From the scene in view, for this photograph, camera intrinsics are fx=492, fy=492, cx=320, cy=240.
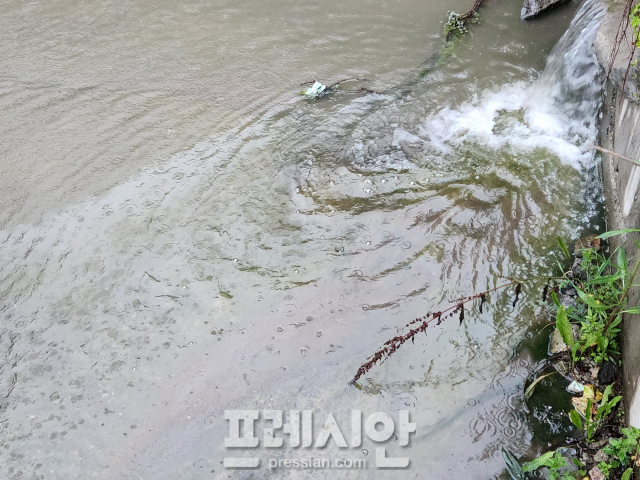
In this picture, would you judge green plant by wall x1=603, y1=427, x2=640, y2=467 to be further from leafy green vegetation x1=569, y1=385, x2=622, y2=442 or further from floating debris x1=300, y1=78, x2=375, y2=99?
floating debris x1=300, y1=78, x2=375, y2=99

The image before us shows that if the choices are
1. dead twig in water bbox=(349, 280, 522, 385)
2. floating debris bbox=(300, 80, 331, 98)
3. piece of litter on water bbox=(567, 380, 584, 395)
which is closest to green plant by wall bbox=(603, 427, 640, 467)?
piece of litter on water bbox=(567, 380, 584, 395)

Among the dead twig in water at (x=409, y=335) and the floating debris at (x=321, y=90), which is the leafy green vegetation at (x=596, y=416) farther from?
the floating debris at (x=321, y=90)

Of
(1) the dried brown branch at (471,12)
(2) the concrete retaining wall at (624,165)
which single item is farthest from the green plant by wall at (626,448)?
(1) the dried brown branch at (471,12)

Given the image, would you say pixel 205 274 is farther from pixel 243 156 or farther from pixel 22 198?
pixel 22 198

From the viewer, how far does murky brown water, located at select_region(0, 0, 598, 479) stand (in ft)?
9.46

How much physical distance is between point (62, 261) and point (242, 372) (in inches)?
64.9

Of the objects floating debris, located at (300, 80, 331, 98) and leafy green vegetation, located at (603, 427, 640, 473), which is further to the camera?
floating debris, located at (300, 80, 331, 98)

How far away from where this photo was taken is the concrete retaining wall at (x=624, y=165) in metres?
2.63

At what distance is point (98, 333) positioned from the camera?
3229 mm

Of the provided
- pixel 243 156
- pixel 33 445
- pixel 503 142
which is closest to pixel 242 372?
pixel 33 445

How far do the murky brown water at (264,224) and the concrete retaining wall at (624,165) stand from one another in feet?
0.81

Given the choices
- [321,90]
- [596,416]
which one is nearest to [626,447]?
[596,416]

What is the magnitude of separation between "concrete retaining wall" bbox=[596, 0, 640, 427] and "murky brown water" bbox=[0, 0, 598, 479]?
25 cm

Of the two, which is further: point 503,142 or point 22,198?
point 503,142
